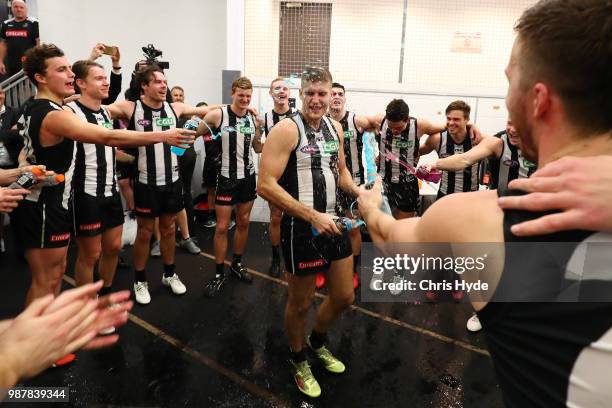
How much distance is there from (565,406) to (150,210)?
357 centimetres

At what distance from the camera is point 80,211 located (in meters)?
3.25

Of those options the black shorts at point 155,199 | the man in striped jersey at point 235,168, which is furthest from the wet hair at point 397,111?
the black shorts at point 155,199

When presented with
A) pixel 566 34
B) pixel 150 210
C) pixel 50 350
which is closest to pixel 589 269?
pixel 566 34

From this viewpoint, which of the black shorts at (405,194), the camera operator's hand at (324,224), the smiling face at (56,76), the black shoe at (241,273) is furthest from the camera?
the black shorts at (405,194)

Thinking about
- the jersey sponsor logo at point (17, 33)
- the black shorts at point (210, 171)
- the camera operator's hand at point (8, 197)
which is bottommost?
the black shorts at point (210, 171)

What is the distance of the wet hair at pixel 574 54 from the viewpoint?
73 cm

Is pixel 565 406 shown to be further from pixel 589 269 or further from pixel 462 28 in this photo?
pixel 462 28

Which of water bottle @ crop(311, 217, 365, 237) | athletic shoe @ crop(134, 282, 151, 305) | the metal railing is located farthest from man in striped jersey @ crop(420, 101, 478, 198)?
the metal railing

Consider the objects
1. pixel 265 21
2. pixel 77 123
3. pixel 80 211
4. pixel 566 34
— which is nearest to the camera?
pixel 566 34

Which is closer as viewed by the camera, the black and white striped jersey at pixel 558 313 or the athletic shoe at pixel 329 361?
the black and white striped jersey at pixel 558 313

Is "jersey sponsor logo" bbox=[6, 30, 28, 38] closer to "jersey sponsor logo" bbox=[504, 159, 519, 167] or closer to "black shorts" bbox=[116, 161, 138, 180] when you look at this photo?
"black shorts" bbox=[116, 161, 138, 180]

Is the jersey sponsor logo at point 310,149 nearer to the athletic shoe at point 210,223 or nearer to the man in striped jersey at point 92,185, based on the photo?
the man in striped jersey at point 92,185

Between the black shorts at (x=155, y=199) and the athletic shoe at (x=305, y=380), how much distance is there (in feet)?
6.22

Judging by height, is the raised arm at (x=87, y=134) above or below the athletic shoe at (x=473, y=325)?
above
